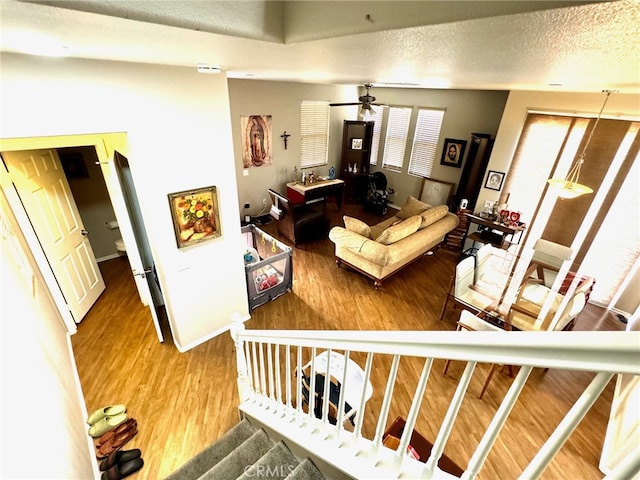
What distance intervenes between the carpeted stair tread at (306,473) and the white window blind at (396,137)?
19.7 feet

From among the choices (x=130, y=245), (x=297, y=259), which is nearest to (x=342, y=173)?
(x=297, y=259)

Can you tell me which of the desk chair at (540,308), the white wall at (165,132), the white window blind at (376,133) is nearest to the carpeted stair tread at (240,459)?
the white wall at (165,132)

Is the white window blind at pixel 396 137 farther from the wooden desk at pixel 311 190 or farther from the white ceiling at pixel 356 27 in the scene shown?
the white ceiling at pixel 356 27

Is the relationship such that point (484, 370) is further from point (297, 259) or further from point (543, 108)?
point (543, 108)

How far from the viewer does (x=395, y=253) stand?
368 centimetres

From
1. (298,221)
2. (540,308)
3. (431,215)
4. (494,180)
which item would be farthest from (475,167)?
(298,221)

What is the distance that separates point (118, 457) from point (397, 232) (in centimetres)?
352

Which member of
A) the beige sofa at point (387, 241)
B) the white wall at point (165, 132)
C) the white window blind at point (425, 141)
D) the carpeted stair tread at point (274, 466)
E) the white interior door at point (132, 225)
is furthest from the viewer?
the white window blind at point (425, 141)

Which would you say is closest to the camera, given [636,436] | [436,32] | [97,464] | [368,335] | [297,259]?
[436,32]

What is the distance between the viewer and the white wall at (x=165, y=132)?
64.2 inches

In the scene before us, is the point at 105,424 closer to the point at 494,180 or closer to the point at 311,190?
Answer: the point at 311,190

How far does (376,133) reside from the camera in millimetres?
6520

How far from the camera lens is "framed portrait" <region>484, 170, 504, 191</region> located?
4422mm

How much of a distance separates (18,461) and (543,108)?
567 cm
